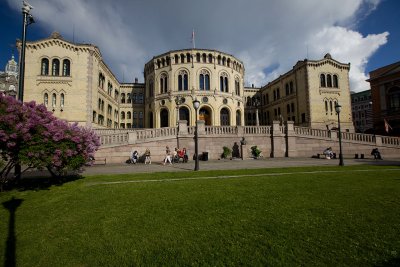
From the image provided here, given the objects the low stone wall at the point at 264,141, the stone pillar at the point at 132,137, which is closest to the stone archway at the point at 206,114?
the low stone wall at the point at 264,141

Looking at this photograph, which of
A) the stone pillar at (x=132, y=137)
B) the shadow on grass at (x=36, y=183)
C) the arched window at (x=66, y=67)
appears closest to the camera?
the shadow on grass at (x=36, y=183)

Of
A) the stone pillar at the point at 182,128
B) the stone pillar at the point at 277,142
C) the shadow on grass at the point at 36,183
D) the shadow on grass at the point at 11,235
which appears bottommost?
the shadow on grass at the point at 11,235

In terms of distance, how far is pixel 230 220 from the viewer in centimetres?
478

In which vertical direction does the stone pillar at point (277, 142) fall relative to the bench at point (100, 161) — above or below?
above

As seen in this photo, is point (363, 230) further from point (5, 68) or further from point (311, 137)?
point (5, 68)

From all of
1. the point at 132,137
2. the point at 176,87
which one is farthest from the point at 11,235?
the point at 176,87

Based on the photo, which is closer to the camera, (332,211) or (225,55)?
(332,211)

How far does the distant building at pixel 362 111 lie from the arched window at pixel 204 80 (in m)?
66.9

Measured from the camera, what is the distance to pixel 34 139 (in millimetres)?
8438

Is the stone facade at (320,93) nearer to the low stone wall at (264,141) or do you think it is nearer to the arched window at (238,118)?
the arched window at (238,118)

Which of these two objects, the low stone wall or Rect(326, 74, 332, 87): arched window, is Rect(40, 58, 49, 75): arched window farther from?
Rect(326, 74, 332, 87): arched window

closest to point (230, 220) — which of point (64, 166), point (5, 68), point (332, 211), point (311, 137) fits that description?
point (332, 211)

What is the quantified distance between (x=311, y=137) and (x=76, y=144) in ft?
74.2

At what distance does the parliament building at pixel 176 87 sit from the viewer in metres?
30.6
